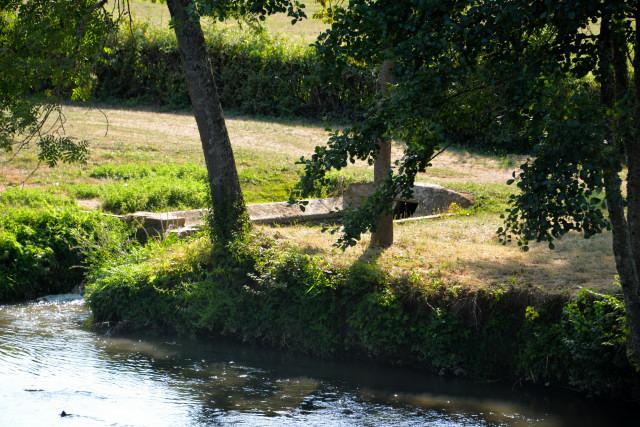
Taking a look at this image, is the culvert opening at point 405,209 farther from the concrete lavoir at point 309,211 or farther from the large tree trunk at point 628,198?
the large tree trunk at point 628,198

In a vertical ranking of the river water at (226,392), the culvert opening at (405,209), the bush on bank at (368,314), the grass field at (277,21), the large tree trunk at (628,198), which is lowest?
the river water at (226,392)

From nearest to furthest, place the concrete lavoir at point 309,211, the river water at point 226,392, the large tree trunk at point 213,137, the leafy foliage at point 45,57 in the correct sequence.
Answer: the river water at point 226,392, the leafy foliage at point 45,57, the large tree trunk at point 213,137, the concrete lavoir at point 309,211

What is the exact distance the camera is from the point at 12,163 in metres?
17.4

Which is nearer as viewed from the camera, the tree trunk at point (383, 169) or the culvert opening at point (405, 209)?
the tree trunk at point (383, 169)

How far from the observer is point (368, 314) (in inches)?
417

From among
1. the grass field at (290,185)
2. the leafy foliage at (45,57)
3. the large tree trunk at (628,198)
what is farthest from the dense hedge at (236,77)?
the large tree trunk at (628,198)

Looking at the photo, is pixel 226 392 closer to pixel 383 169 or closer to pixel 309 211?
pixel 383 169

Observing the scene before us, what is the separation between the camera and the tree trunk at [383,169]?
454 inches

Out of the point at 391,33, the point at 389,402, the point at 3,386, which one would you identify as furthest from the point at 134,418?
the point at 391,33

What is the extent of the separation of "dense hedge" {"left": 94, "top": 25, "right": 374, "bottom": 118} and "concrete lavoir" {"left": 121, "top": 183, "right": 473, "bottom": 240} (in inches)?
276

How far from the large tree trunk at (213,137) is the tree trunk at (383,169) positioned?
1.78 metres

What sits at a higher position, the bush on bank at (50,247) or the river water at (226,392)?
the bush on bank at (50,247)

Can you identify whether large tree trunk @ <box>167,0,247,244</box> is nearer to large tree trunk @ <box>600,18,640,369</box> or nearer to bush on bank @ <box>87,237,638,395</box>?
bush on bank @ <box>87,237,638,395</box>

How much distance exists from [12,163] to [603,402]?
11978 mm
